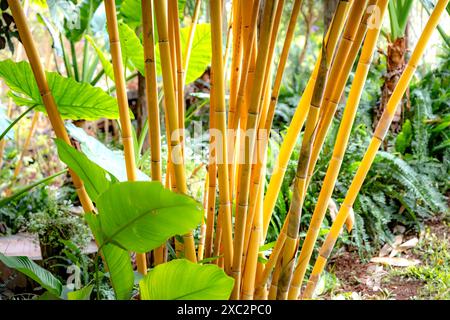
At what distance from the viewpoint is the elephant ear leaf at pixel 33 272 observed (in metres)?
0.75

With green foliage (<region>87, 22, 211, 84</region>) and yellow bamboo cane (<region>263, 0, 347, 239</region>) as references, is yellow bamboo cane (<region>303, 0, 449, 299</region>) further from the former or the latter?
green foliage (<region>87, 22, 211, 84</region>)

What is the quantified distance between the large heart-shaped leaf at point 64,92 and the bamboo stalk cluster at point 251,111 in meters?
0.33

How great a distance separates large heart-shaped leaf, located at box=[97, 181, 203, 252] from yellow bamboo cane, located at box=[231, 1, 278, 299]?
0.33 ft

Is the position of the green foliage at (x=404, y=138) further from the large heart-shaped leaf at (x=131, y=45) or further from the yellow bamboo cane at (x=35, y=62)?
the yellow bamboo cane at (x=35, y=62)

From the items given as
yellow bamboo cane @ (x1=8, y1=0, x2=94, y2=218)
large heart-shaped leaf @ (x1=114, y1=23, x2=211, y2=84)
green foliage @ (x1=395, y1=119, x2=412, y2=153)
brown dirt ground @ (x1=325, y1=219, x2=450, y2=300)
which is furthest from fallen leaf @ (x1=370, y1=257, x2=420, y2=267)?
yellow bamboo cane @ (x1=8, y1=0, x2=94, y2=218)

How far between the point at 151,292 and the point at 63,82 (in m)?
0.56

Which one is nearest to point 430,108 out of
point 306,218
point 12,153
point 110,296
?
point 306,218

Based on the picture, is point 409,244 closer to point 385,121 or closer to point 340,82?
point 385,121

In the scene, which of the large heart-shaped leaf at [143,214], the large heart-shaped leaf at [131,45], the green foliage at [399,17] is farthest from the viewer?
the green foliage at [399,17]

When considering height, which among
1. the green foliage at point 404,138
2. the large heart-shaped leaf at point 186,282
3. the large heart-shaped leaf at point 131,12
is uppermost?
the large heart-shaped leaf at point 131,12

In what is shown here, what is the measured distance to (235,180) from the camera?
906mm

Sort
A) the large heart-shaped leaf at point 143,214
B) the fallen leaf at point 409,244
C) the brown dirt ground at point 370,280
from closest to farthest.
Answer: the large heart-shaped leaf at point 143,214 → the brown dirt ground at point 370,280 → the fallen leaf at point 409,244

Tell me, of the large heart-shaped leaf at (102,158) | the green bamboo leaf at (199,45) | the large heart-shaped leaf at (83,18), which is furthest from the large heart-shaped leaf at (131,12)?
the large heart-shaped leaf at (102,158)

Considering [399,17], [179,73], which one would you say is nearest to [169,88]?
[179,73]
